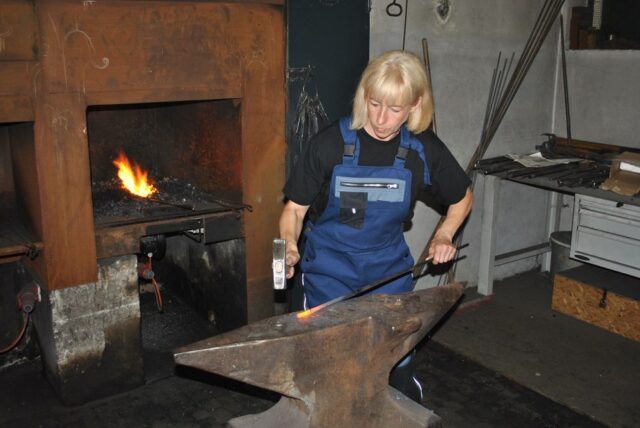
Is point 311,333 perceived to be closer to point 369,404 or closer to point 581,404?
point 369,404

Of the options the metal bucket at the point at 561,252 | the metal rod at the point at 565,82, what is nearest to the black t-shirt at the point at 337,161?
the metal bucket at the point at 561,252

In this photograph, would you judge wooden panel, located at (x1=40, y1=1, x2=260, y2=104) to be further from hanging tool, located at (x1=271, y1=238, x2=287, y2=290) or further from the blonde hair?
hanging tool, located at (x1=271, y1=238, x2=287, y2=290)

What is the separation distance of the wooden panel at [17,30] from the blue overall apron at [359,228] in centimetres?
156

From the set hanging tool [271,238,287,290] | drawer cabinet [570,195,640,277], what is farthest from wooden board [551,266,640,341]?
hanging tool [271,238,287,290]

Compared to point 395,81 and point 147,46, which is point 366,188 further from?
point 147,46

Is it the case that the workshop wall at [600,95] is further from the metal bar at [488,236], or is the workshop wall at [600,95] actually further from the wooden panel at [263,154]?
the wooden panel at [263,154]

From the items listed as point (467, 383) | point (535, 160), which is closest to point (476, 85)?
point (535, 160)

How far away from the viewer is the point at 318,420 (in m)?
2.36

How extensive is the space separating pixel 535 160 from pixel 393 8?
1.75 m

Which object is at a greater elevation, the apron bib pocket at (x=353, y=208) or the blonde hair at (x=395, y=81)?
the blonde hair at (x=395, y=81)

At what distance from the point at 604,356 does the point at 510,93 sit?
208 cm

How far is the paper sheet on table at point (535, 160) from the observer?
16.8 feet

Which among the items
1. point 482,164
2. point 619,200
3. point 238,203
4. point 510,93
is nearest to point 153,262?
point 238,203

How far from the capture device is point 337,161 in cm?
289
